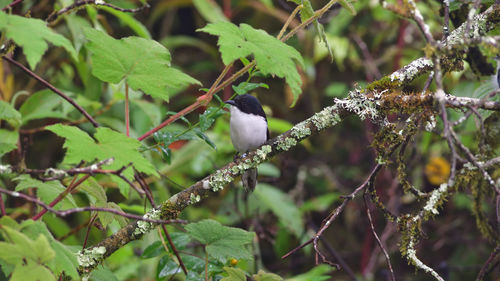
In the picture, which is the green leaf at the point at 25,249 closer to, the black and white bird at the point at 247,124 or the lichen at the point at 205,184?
the lichen at the point at 205,184

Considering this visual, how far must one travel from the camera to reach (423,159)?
15.6ft

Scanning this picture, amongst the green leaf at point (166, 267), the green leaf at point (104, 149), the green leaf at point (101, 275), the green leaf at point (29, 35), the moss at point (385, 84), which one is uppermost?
the green leaf at point (29, 35)

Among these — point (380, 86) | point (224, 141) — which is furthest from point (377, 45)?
point (380, 86)

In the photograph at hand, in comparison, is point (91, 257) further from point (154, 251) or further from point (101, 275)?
point (154, 251)

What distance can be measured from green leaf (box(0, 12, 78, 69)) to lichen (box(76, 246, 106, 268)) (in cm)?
75

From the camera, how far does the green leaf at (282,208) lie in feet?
12.7

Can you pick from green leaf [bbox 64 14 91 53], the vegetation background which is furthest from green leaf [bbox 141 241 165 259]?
green leaf [bbox 64 14 91 53]

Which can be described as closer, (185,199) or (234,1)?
(185,199)

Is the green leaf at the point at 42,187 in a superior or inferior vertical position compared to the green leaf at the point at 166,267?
superior

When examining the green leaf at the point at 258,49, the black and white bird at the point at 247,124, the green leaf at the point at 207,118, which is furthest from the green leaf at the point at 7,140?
the black and white bird at the point at 247,124

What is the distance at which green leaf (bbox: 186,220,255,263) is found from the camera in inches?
79.5

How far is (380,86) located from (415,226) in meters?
0.56

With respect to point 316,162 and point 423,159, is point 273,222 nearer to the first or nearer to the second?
point 316,162

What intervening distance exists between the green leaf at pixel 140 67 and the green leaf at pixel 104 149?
1.13 ft
